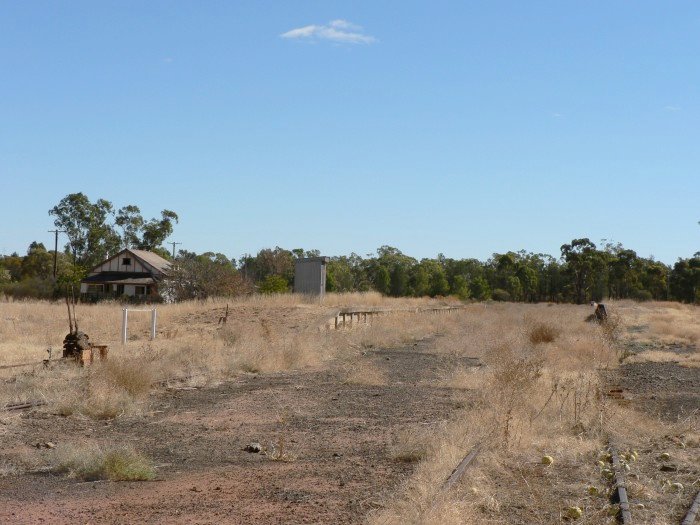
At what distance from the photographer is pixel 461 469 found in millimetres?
9750

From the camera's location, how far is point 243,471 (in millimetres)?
10781

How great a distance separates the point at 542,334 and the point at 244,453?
80.7 ft

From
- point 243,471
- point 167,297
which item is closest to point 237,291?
point 167,297

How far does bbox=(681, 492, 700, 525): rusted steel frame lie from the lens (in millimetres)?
8516

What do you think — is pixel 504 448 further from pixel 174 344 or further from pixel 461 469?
pixel 174 344

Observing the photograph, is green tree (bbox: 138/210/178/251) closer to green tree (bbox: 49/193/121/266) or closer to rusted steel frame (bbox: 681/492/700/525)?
green tree (bbox: 49/193/121/266)

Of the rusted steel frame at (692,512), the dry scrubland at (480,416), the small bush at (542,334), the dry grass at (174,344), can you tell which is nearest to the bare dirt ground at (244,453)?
the dry scrubland at (480,416)

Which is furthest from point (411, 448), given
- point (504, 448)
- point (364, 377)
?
point (364, 377)

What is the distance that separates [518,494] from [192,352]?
1585 cm

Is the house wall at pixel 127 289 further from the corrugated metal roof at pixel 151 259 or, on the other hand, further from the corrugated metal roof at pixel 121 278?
the corrugated metal roof at pixel 151 259

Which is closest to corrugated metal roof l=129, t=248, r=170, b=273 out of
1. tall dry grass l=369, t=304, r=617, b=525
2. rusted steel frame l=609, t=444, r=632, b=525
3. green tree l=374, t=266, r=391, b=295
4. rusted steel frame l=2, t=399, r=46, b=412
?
green tree l=374, t=266, r=391, b=295

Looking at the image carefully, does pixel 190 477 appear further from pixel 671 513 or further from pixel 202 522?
pixel 671 513

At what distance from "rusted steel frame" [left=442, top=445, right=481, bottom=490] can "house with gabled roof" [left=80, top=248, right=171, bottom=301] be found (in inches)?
2912

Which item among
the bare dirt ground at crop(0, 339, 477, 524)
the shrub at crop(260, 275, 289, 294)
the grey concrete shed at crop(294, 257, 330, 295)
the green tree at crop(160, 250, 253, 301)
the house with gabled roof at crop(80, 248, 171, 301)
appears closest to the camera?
the bare dirt ground at crop(0, 339, 477, 524)
